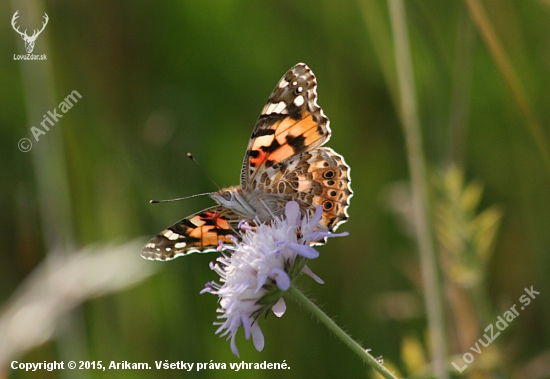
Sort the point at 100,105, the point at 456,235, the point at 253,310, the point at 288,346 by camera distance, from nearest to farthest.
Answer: the point at 253,310 → the point at 456,235 → the point at 288,346 → the point at 100,105

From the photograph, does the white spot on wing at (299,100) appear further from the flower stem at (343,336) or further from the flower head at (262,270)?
the flower stem at (343,336)

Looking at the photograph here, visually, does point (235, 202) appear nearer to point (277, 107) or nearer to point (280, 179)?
point (280, 179)

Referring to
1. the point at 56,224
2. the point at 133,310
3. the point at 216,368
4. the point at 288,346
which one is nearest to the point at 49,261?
the point at 56,224

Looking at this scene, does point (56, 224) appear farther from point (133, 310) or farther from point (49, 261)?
point (133, 310)
